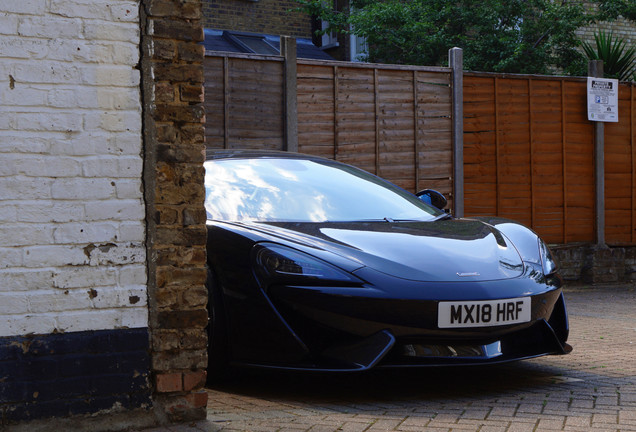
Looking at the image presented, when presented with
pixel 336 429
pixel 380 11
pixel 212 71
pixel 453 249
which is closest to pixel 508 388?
pixel 453 249

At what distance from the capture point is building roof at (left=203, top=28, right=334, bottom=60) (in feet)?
51.6

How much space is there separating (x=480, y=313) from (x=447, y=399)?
0.45 m

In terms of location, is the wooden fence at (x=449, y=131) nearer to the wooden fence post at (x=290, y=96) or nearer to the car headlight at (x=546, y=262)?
the wooden fence post at (x=290, y=96)

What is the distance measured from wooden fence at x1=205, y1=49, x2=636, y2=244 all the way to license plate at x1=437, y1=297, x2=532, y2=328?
16.5 feet

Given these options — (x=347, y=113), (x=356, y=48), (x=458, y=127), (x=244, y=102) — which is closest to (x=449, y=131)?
(x=458, y=127)

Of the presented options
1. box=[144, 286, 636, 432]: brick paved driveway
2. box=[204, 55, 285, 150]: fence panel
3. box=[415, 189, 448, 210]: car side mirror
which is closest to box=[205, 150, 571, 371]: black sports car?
box=[144, 286, 636, 432]: brick paved driveway

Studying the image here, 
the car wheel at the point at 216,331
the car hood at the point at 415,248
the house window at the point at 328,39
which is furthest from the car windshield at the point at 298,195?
the house window at the point at 328,39

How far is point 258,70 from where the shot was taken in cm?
891

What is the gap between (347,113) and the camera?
9.51m

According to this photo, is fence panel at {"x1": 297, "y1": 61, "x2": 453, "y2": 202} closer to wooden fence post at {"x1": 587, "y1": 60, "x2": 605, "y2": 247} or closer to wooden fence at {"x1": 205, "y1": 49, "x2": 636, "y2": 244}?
wooden fence at {"x1": 205, "y1": 49, "x2": 636, "y2": 244}

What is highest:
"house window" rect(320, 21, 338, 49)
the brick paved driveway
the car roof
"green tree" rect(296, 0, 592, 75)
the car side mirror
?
"house window" rect(320, 21, 338, 49)

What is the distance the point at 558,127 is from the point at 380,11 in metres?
4.30

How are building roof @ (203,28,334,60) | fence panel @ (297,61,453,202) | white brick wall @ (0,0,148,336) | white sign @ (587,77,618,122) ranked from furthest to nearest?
building roof @ (203,28,334,60), white sign @ (587,77,618,122), fence panel @ (297,61,453,202), white brick wall @ (0,0,148,336)

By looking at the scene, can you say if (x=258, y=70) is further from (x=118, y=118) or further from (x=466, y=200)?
(x=118, y=118)
